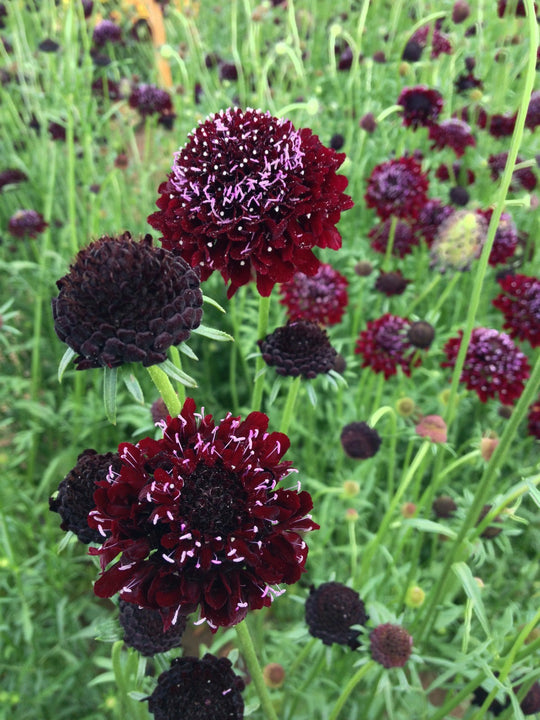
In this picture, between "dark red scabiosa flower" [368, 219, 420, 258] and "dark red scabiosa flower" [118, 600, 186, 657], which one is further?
"dark red scabiosa flower" [368, 219, 420, 258]

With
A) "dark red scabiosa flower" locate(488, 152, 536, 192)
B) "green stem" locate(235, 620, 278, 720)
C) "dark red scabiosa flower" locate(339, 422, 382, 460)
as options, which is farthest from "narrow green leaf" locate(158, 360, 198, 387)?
"dark red scabiosa flower" locate(488, 152, 536, 192)

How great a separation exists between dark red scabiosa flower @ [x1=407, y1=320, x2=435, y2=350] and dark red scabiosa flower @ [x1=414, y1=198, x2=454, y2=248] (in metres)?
0.64

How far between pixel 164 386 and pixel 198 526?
0.71 feet

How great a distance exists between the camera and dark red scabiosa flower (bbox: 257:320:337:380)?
3.85 feet

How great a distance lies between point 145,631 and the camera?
95 centimetres

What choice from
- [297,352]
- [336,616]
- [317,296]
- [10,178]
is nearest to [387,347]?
[317,296]

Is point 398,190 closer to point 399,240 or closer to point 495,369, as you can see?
point 399,240

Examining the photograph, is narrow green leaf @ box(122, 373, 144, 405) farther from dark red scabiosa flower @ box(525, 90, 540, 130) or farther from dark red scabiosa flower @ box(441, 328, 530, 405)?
dark red scabiosa flower @ box(525, 90, 540, 130)

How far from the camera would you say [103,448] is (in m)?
2.54

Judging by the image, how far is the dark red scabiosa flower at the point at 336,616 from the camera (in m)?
1.20

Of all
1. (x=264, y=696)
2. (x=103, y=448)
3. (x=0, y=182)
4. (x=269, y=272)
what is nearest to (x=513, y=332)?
(x=269, y=272)

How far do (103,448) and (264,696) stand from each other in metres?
1.78

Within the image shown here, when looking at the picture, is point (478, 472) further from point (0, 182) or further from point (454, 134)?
point (0, 182)

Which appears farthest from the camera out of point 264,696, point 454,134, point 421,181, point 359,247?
point 359,247
